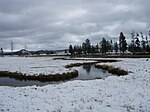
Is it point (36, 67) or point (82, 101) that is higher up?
point (36, 67)

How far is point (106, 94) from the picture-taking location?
14680 mm

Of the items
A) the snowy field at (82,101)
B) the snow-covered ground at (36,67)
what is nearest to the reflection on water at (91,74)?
the snow-covered ground at (36,67)

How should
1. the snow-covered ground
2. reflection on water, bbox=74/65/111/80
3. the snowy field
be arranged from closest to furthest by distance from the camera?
1. the snowy field
2. reflection on water, bbox=74/65/111/80
3. the snow-covered ground

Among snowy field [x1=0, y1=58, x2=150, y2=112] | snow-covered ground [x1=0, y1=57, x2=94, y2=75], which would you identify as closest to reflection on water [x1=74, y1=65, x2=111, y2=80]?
snow-covered ground [x1=0, y1=57, x2=94, y2=75]

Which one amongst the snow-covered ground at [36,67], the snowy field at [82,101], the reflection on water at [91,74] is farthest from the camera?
the snow-covered ground at [36,67]

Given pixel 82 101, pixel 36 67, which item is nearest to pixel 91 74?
pixel 36 67

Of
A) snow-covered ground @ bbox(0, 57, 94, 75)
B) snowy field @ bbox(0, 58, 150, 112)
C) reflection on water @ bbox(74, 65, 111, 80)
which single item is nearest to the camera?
snowy field @ bbox(0, 58, 150, 112)

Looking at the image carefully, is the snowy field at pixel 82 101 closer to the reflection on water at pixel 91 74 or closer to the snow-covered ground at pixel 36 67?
the reflection on water at pixel 91 74

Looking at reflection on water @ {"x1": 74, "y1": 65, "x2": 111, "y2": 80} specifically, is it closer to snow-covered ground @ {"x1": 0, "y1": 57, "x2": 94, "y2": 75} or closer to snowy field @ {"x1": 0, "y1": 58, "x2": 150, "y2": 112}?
snow-covered ground @ {"x1": 0, "y1": 57, "x2": 94, "y2": 75}

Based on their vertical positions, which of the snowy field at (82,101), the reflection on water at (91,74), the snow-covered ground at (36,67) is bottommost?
the reflection on water at (91,74)

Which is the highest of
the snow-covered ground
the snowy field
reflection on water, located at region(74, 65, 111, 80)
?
the snow-covered ground

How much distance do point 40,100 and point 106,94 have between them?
4.59 meters

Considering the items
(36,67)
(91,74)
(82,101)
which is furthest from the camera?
(36,67)

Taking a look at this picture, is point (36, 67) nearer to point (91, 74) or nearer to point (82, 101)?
point (91, 74)
